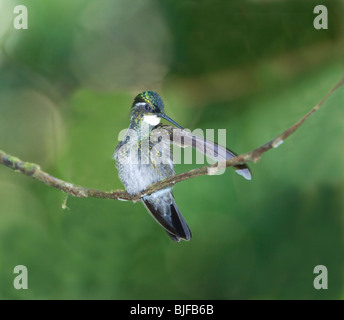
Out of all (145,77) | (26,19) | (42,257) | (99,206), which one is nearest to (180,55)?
(145,77)

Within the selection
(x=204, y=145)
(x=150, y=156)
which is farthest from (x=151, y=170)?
(x=204, y=145)

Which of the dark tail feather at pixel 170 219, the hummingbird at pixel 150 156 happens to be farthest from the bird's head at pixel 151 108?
the dark tail feather at pixel 170 219

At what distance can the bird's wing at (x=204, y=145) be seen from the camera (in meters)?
1.12

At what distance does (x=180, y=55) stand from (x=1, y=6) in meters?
0.99

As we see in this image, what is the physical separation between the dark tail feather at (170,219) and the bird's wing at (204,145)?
13.6 inches

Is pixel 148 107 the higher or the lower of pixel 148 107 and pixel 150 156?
the higher

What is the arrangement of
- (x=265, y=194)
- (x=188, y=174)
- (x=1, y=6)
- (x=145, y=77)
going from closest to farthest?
(x=188, y=174), (x=1, y=6), (x=265, y=194), (x=145, y=77)

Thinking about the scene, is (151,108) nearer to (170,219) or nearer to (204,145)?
(204,145)

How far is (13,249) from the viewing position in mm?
2314

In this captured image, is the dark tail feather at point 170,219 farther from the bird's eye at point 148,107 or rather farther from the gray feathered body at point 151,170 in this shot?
the bird's eye at point 148,107

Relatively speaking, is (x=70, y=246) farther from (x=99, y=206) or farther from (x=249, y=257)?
(x=249, y=257)

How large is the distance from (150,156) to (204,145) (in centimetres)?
42

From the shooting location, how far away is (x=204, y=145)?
120 cm

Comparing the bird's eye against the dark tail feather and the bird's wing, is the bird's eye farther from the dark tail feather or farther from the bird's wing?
the dark tail feather
